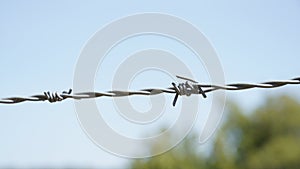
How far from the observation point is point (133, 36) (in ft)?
5.95

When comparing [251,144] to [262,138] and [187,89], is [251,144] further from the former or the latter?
[187,89]

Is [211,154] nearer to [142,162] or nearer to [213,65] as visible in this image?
[142,162]

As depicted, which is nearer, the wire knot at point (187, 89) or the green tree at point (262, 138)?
the wire knot at point (187, 89)

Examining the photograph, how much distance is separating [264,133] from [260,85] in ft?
45.8

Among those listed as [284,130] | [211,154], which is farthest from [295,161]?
[211,154]

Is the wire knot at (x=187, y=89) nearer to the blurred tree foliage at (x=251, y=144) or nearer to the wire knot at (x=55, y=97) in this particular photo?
the wire knot at (x=55, y=97)

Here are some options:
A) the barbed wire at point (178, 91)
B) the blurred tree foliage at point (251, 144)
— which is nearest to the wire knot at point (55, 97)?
the barbed wire at point (178, 91)

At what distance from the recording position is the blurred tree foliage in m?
14.6

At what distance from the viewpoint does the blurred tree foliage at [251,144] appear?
14562mm

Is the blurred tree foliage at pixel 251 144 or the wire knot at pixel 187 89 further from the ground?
the blurred tree foliage at pixel 251 144

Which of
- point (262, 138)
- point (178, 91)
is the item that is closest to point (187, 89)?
point (178, 91)

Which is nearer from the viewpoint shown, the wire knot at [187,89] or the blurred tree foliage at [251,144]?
the wire knot at [187,89]

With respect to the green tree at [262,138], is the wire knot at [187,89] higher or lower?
lower

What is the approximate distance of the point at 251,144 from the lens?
15625mm
